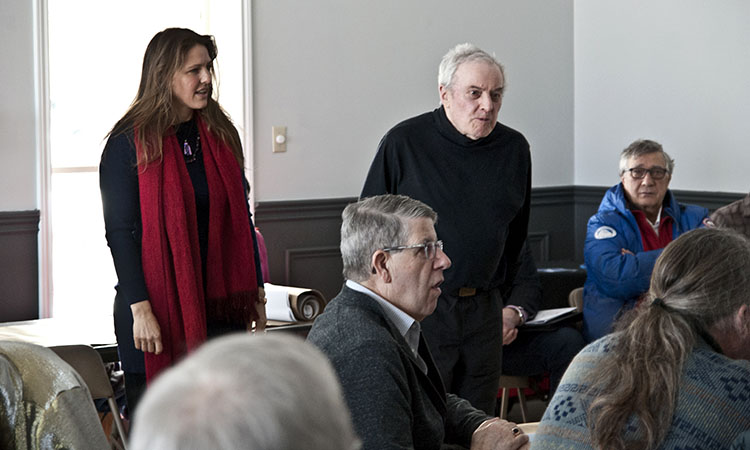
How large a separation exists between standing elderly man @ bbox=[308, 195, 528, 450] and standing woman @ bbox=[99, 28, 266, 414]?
77 cm

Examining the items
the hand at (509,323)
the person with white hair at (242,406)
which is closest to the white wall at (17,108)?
the hand at (509,323)

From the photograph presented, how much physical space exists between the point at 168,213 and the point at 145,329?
1.10ft

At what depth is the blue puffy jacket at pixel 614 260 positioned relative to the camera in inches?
155

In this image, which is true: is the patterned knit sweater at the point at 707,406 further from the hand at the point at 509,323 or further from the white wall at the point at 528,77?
the white wall at the point at 528,77

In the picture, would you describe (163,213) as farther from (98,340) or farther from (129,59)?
(129,59)

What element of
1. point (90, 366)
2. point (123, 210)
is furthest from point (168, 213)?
point (90, 366)

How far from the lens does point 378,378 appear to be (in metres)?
1.82

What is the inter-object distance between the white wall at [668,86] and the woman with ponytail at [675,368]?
11.6ft

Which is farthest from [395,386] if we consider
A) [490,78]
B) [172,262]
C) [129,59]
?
[129,59]

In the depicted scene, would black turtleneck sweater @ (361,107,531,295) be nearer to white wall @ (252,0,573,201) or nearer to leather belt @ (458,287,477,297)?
leather belt @ (458,287,477,297)

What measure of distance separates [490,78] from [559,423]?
1600mm

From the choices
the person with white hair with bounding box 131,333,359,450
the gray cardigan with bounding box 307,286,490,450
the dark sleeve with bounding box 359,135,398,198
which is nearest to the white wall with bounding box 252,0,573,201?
the dark sleeve with bounding box 359,135,398,198

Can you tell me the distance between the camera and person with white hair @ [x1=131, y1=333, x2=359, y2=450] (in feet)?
2.27

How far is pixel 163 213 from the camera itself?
275 centimetres
